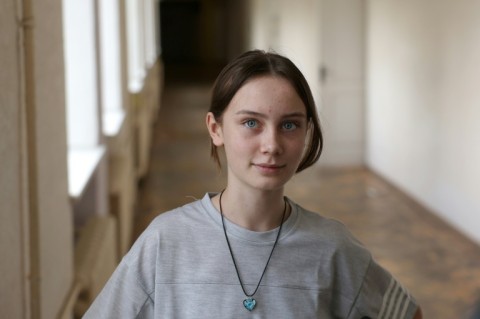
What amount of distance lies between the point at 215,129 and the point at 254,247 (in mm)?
308

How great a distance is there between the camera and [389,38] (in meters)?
10.7

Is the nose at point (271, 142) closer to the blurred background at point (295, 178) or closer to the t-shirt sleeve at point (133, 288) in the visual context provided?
the t-shirt sleeve at point (133, 288)

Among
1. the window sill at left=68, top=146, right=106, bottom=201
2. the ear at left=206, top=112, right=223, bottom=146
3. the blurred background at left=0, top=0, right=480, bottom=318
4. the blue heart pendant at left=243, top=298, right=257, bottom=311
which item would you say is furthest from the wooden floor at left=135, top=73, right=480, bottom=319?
the blue heart pendant at left=243, top=298, right=257, bottom=311

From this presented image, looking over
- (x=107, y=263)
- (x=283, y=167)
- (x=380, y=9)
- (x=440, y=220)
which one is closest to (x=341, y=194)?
(x=440, y=220)

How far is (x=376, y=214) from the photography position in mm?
9109

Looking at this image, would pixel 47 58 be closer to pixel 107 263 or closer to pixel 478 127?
pixel 107 263

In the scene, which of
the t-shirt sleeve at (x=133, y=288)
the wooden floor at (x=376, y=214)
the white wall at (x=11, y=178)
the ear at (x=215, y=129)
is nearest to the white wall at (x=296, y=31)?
the wooden floor at (x=376, y=214)

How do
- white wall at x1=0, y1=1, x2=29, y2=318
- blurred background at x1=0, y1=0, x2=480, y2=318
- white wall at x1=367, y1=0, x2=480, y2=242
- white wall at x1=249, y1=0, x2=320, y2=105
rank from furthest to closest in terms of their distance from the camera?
white wall at x1=249, y1=0, x2=320, y2=105, white wall at x1=367, y1=0, x2=480, y2=242, blurred background at x1=0, y1=0, x2=480, y2=318, white wall at x1=0, y1=1, x2=29, y2=318

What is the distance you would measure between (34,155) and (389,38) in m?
8.40

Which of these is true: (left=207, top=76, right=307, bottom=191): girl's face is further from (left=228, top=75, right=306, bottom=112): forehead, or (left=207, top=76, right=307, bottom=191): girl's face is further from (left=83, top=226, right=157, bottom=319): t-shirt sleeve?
(left=83, top=226, right=157, bottom=319): t-shirt sleeve

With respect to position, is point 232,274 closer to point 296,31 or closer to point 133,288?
point 133,288

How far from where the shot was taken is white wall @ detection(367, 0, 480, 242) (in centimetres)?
777

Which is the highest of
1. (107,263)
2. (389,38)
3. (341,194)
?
(389,38)

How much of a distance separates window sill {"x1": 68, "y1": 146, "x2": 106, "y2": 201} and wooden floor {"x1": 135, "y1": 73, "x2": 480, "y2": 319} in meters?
0.67
